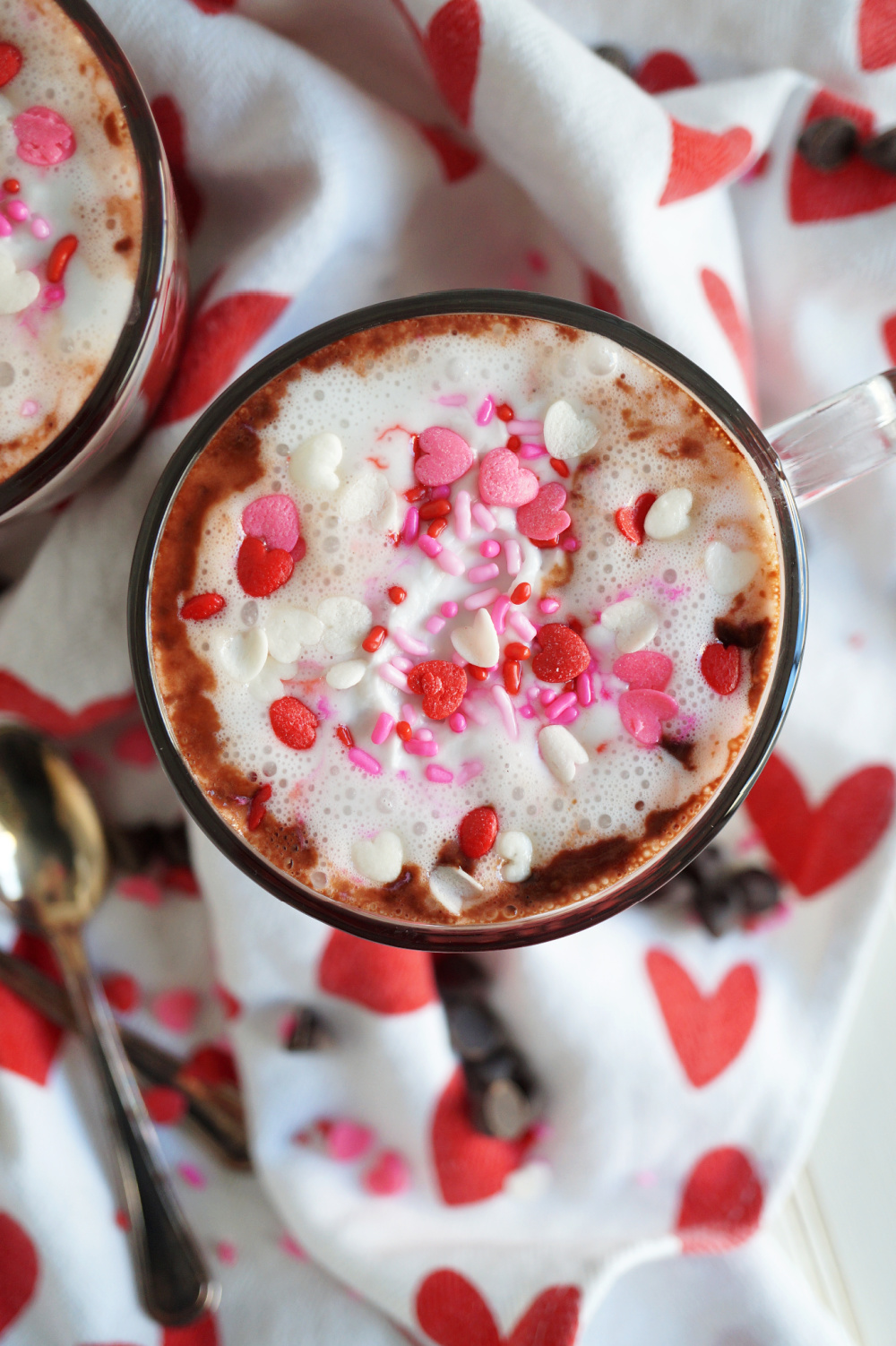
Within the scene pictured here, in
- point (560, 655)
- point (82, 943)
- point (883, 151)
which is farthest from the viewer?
point (82, 943)

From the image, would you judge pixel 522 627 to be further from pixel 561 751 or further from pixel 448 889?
pixel 448 889

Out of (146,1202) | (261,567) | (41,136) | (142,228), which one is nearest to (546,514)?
(261,567)

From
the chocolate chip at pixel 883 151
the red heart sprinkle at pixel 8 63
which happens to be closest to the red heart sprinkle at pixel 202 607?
the red heart sprinkle at pixel 8 63

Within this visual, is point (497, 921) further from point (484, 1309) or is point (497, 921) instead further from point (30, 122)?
point (30, 122)

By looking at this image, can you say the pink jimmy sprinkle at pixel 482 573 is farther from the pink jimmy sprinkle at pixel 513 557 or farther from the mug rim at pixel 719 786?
A: the mug rim at pixel 719 786

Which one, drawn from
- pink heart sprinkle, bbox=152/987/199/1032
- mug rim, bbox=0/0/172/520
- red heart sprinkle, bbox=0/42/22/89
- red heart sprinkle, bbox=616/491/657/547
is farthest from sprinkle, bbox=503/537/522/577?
pink heart sprinkle, bbox=152/987/199/1032

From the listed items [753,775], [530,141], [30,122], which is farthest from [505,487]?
[30,122]

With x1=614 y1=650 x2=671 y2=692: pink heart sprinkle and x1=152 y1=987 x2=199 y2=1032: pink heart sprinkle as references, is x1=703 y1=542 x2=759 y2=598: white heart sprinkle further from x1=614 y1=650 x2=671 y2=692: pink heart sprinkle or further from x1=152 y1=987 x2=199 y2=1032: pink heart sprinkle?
x1=152 y1=987 x2=199 y2=1032: pink heart sprinkle
